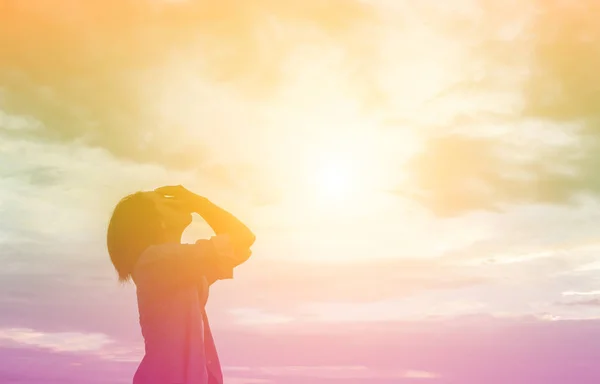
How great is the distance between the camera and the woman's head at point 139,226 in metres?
7.22

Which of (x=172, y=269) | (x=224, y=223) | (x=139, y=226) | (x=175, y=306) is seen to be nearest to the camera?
(x=172, y=269)

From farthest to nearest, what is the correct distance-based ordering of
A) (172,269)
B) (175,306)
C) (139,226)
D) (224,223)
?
(224,223)
(139,226)
(175,306)
(172,269)

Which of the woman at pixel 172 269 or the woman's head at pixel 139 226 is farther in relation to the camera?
the woman's head at pixel 139 226

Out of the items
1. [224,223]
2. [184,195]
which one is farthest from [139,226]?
[224,223]

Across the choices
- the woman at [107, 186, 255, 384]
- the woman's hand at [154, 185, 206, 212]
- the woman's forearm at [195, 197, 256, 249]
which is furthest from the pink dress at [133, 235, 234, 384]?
the woman's hand at [154, 185, 206, 212]

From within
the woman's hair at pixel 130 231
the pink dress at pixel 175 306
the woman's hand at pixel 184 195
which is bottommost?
the pink dress at pixel 175 306

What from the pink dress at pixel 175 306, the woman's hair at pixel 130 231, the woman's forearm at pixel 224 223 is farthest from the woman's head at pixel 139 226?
the pink dress at pixel 175 306

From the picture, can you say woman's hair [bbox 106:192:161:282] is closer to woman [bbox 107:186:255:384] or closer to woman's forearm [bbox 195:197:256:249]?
woman [bbox 107:186:255:384]

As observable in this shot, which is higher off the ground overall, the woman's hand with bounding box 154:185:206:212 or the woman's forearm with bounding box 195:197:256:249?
the woman's hand with bounding box 154:185:206:212

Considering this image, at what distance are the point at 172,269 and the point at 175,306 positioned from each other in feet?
1.46

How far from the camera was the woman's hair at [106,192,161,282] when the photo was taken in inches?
285

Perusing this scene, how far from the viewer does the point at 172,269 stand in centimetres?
670

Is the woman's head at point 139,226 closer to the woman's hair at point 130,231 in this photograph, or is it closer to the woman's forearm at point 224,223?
the woman's hair at point 130,231

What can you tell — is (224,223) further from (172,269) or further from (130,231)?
(130,231)
